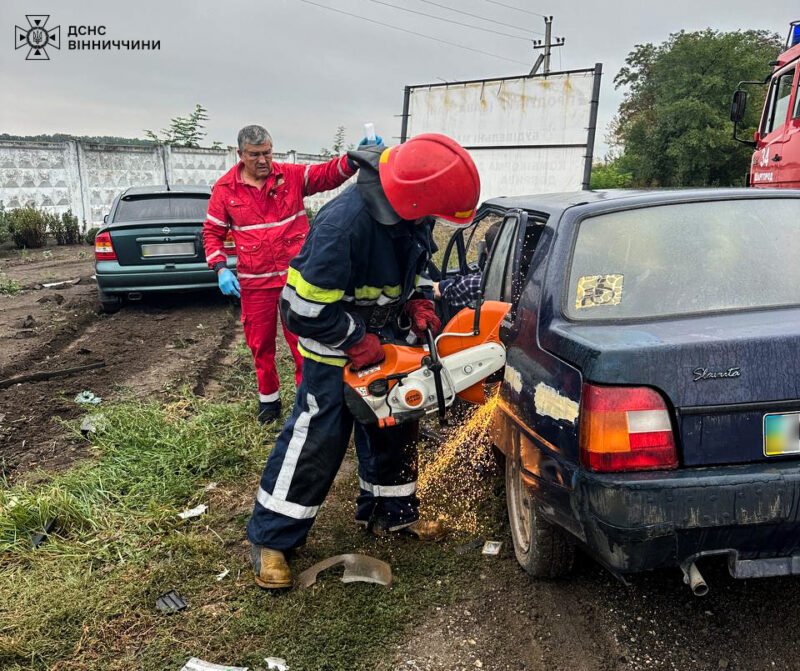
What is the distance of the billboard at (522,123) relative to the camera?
9070mm

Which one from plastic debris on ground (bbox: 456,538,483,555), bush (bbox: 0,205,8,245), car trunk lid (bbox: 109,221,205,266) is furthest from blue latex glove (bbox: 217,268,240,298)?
bush (bbox: 0,205,8,245)

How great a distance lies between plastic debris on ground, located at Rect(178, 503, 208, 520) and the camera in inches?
127

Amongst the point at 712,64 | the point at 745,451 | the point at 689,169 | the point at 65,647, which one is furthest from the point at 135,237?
the point at 712,64

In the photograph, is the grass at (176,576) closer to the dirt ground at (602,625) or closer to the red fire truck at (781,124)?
the dirt ground at (602,625)

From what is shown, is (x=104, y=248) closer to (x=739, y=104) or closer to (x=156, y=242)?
(x=156, y=242)

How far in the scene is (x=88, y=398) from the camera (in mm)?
4715

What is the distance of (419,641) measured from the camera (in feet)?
7.64

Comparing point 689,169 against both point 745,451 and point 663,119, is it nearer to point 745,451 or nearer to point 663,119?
point 663,119

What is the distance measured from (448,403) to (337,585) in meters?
0.89

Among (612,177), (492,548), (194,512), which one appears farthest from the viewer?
(612,177)

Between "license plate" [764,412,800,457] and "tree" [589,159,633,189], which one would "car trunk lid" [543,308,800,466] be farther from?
"tree" [589,159,633,189]

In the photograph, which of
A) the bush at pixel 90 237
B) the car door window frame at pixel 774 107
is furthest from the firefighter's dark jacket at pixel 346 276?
the bush at pixel 90 237

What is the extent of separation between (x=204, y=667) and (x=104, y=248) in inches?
233

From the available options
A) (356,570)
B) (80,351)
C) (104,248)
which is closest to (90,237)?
(104,248)
